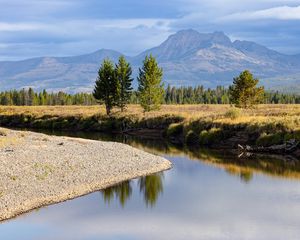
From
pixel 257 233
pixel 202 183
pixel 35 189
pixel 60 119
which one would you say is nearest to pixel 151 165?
pixel 202 183

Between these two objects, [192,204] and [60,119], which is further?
[60,119]

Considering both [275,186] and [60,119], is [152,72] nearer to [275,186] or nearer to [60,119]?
[60,119]

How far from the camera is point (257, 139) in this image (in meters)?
53.7

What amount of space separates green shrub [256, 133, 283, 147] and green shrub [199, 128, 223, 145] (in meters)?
5.83

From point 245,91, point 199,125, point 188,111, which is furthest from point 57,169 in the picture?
point 188,111

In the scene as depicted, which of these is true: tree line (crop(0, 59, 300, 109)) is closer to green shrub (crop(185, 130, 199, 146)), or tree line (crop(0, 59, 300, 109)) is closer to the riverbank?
the riverbank

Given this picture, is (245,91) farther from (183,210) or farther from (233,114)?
(183,210)

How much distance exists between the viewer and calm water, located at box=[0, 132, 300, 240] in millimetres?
24672

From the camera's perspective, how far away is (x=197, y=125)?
63.2 m

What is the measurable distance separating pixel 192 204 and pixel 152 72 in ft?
189

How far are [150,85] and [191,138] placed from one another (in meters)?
26.3

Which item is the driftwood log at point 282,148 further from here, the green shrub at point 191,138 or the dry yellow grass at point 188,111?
the dry yellow grass at point 188,111

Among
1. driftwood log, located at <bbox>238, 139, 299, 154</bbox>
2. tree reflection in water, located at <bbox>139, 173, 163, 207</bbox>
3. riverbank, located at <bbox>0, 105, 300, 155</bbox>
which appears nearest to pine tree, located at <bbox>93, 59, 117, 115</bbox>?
riverbank, located at <bbox>0, 105, 300, 155</bbox>

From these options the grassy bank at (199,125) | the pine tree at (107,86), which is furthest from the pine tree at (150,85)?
the pine tree at (107,86)
